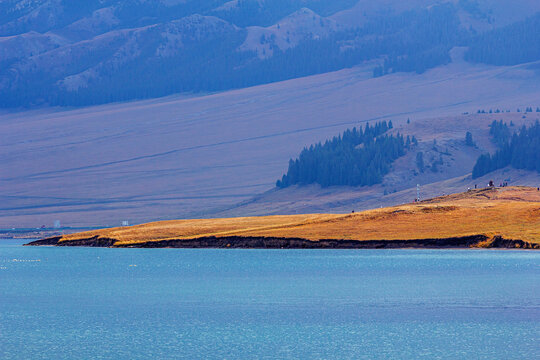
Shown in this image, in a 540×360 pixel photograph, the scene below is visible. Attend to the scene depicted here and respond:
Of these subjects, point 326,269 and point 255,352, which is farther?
point 326,269

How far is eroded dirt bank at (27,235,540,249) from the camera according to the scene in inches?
4611

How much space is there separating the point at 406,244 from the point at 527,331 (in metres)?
66.4

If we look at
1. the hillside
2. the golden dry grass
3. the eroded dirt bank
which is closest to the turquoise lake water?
the eroded dirt bank

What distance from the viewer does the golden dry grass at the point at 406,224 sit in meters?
124

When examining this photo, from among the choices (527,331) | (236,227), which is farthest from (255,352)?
(236,227)

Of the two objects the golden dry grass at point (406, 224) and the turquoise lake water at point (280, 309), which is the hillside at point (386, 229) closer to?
the golden dry grass at point (406, 224)

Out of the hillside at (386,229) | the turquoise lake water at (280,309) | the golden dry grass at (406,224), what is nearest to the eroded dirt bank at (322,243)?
the hillside at (386,229)

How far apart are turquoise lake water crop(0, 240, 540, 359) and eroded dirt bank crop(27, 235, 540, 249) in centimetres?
893

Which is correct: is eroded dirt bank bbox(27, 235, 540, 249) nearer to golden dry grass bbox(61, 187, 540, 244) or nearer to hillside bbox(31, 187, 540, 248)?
hillside bbox(31, 187, 540, 248)

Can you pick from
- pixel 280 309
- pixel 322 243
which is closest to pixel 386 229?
pixel 322 243

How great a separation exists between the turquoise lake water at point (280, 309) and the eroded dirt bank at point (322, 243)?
893 cm

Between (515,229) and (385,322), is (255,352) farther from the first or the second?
(515,229)

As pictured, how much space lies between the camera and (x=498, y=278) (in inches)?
3201

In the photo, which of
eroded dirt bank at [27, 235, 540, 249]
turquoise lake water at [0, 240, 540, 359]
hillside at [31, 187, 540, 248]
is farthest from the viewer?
hillside at [31, 187, 540, 248]
